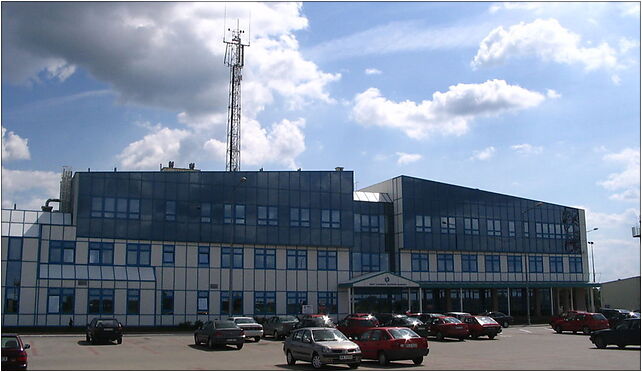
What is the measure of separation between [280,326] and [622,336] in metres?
18.3

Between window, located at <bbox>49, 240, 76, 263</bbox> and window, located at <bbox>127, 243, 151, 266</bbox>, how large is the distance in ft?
12.7

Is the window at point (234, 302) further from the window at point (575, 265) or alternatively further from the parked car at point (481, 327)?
the window at point (575, 265)

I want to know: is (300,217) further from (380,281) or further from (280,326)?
(280,326)

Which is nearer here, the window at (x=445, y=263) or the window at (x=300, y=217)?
the window at (x=300, y=217)

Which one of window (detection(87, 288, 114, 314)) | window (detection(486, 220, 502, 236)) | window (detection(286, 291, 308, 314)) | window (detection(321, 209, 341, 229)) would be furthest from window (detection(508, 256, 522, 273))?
window (detection(87, 288, 114, 314))

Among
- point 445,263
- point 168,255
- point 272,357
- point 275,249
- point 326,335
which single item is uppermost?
point 275,249

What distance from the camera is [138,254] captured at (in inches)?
1921

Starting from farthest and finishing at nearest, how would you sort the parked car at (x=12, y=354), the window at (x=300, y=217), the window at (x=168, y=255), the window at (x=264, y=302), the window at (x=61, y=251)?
the window at (x=300, y=217) < the window at (x=264, y=302) < the window at (x=168, y=255) < the window at (x=61, y=251) < the parked car at (x=12, y=354)


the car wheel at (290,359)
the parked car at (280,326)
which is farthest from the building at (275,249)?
the car wheel at (290,359)

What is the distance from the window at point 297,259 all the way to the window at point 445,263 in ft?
42.1

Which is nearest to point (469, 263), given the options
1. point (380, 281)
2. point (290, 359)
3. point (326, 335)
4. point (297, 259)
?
point (380, 281)

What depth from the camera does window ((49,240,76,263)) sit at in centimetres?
4625

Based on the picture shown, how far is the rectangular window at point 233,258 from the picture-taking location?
168 feet

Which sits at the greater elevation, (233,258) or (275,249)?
(275,249)
